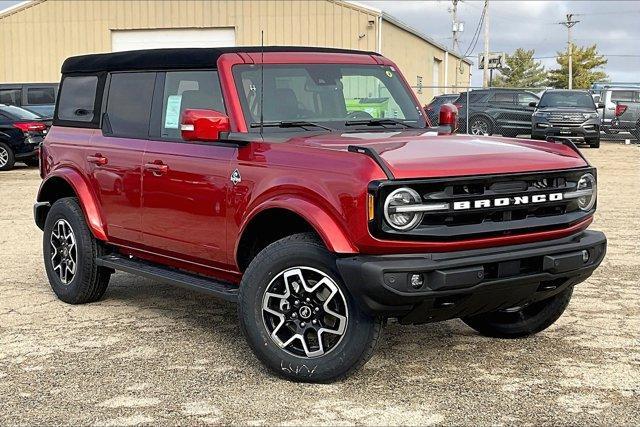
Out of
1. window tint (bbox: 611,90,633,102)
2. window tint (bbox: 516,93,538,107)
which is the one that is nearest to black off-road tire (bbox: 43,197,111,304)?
window tint (bbox: 516,93,538,107)

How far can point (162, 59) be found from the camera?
6203 millimetres

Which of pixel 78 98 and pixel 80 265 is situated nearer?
pixel 80 265

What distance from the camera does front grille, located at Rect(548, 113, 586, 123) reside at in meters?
26.4

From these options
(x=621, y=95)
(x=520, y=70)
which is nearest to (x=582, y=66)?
(x=520, y=70)

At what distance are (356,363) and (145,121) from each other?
2517mm

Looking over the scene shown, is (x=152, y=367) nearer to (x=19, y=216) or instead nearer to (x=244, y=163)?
(x=244, y=163)

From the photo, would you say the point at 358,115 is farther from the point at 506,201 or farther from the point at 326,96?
the point at 506,201

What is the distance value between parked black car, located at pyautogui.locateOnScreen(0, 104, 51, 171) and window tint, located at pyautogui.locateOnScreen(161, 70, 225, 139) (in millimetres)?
14657

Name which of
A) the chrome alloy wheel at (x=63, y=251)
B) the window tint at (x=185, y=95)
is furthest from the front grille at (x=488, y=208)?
the chrome alloy wheel at (x=63, y=251)

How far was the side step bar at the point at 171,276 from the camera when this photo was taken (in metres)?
5.42

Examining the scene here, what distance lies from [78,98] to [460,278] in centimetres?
384

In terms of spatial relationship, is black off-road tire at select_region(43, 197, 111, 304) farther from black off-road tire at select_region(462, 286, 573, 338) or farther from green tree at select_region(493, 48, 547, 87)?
green tree at select_region(493, 48, 547, 87)

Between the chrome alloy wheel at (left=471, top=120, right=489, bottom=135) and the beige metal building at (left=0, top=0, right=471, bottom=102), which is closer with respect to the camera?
the chrome alloy wheel at (left=471, top=120, right=489, bottom=135)

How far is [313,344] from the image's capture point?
16.0 feet
